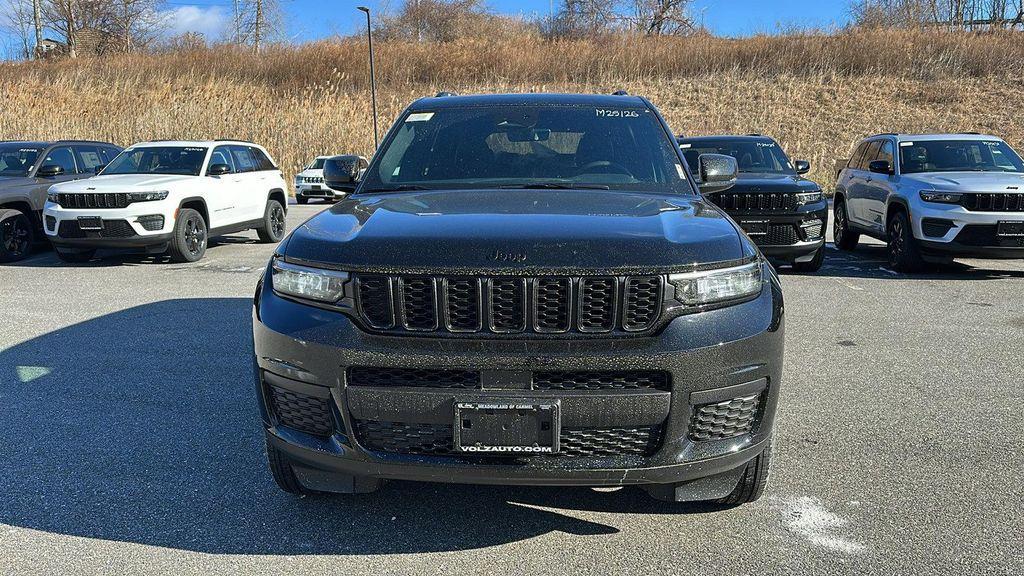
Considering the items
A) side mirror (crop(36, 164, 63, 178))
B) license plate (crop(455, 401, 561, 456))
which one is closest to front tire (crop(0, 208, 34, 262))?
side mirror (crop(36, 164, 63, 178))

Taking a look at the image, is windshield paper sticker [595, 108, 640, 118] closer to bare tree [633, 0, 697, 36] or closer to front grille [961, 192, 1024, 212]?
front grille [961, 192, 1024, 212]

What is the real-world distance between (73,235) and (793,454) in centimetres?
939

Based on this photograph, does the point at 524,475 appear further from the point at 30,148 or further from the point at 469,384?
the point at 30,148

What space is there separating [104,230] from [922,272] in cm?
1009

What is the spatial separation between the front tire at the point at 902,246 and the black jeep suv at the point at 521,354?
7.68m

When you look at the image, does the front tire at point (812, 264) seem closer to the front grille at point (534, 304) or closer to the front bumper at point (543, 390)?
the front bumper at point (543, 390)

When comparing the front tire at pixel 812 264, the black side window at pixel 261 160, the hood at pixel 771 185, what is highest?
the black side window at pixel 261 160

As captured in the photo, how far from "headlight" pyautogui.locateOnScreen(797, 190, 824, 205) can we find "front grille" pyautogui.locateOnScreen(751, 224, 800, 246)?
302 mm

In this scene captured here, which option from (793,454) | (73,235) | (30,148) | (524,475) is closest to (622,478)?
(524,475)

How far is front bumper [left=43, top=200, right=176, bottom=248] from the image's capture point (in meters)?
10.1

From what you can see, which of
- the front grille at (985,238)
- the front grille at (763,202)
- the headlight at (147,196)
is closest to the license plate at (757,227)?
the front grille at (763,202)

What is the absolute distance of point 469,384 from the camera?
8.59ft

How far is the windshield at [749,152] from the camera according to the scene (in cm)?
1068

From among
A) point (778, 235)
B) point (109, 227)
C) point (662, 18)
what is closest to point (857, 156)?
point (778, 235)
